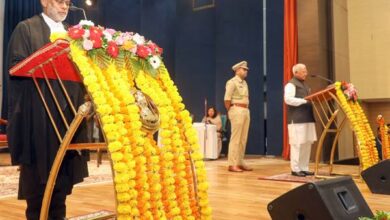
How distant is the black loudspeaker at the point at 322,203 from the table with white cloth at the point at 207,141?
Answer: 5083mm

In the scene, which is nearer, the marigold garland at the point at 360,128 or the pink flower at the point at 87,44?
the pink flower at the point at 87,44

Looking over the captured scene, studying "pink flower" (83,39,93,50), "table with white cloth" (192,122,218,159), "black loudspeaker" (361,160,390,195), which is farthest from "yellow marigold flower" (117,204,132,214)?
"table with white cloth" (192,122,218,159)

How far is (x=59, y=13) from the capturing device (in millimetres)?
1857

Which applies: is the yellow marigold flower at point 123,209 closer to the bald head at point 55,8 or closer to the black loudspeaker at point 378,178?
the bald head at point 55,8

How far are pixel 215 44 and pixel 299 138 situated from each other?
4058mm

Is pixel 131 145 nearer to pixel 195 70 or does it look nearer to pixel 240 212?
pixel 240 212

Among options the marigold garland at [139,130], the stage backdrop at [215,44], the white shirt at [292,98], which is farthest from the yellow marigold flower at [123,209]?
the stage backdrop at [215,44]

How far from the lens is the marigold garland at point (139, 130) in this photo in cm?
139

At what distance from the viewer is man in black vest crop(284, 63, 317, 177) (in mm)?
4418

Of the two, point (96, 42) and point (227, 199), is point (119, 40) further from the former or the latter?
point (227, 199)

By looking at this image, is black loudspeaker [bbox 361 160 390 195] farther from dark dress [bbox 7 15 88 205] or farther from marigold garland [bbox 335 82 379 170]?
dark dress [bbox 7 15 88 205]

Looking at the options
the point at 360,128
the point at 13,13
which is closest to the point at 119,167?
the point at 360,128

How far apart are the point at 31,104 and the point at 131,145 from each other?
554 mm

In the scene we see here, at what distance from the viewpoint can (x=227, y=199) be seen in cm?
306
